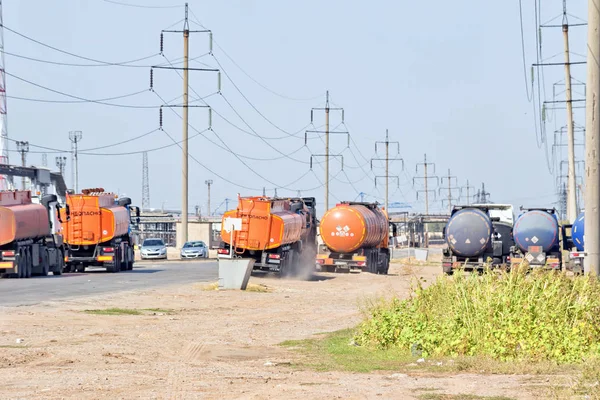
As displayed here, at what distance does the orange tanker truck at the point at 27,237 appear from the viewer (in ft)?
137

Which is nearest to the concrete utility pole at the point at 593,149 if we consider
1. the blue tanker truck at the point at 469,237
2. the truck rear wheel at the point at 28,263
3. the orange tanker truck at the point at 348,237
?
the blue tanker truck at the point at 469,237

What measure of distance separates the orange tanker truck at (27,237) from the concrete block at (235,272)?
10.2 meters

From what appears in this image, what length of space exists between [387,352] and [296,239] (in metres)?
32.3

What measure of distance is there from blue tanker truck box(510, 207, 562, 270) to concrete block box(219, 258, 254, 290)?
16485 mm

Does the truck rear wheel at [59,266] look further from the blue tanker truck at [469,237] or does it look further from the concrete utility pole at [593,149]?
the concrete utility pole at [593,149]

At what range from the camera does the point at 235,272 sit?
35.7m

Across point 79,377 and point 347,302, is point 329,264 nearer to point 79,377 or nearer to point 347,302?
point 347,302

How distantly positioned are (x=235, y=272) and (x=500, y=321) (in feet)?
67.4

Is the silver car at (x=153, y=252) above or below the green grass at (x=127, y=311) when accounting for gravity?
above

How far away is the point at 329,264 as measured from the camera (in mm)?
51969

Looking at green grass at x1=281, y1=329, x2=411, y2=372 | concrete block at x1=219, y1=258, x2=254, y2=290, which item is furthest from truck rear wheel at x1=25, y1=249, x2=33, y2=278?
green grass at x1=281, y1=329, x2=411, y2=372

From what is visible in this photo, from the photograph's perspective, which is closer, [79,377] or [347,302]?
[79,377]

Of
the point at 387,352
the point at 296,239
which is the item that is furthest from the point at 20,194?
the point at 387,352

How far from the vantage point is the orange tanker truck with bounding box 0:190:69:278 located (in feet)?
137
